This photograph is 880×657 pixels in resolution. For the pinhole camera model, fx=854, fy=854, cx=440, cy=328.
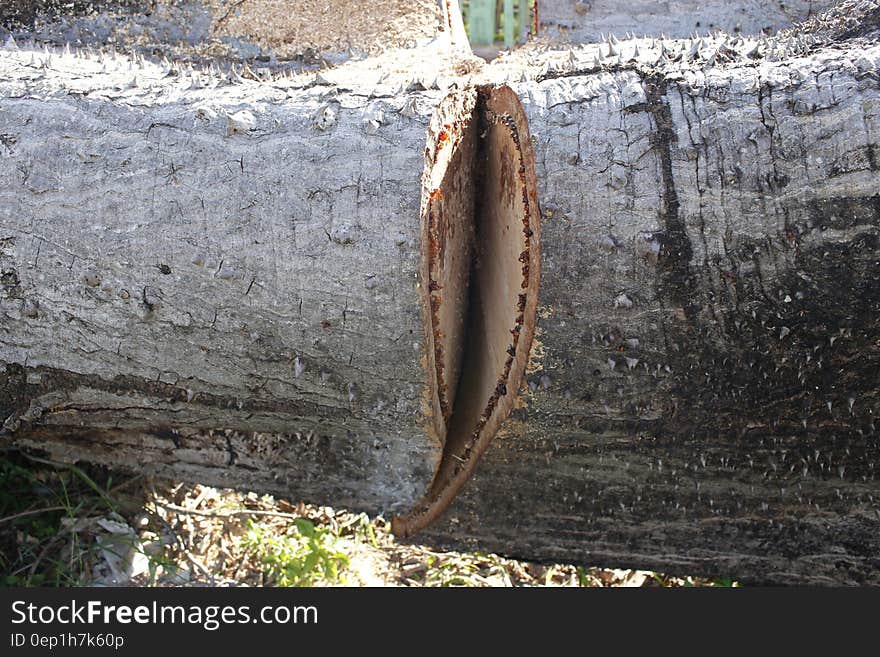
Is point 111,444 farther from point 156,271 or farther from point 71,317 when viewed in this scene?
point 156,271

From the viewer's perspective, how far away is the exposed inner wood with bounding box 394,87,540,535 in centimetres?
138

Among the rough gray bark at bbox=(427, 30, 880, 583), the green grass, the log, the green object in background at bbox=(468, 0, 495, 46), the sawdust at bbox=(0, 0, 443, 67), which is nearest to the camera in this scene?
the rough gray bark at bbox=(427, 30, 880, 583)

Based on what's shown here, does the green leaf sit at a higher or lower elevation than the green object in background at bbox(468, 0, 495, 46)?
lower

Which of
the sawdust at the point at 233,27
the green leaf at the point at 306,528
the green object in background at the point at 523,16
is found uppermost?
the green object in background at the point at 523,16

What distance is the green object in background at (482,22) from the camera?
12.2ft

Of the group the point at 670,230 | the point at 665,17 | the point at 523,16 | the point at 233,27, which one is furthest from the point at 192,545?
the point at 523,16

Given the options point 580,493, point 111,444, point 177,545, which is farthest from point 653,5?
point 177,545

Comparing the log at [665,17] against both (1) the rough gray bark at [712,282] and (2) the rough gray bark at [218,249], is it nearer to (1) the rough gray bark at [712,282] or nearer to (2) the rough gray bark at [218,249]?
(1) the rough gray bark at [712,282]

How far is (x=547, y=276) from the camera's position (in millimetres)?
1333

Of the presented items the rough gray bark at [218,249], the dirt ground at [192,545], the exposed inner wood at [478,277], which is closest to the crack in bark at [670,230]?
the exposed inner wood at [478,277]

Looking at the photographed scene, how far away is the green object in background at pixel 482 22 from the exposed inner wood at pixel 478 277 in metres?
2.37

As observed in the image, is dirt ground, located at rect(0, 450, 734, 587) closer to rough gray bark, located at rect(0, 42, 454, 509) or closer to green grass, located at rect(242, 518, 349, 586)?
green grass, located at rect(242, 518, 349, 586)

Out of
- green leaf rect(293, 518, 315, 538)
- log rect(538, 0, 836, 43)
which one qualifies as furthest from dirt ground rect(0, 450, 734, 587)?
log rect(538, 0, 836, 43)

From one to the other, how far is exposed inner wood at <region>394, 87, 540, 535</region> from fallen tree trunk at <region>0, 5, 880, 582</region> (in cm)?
2
